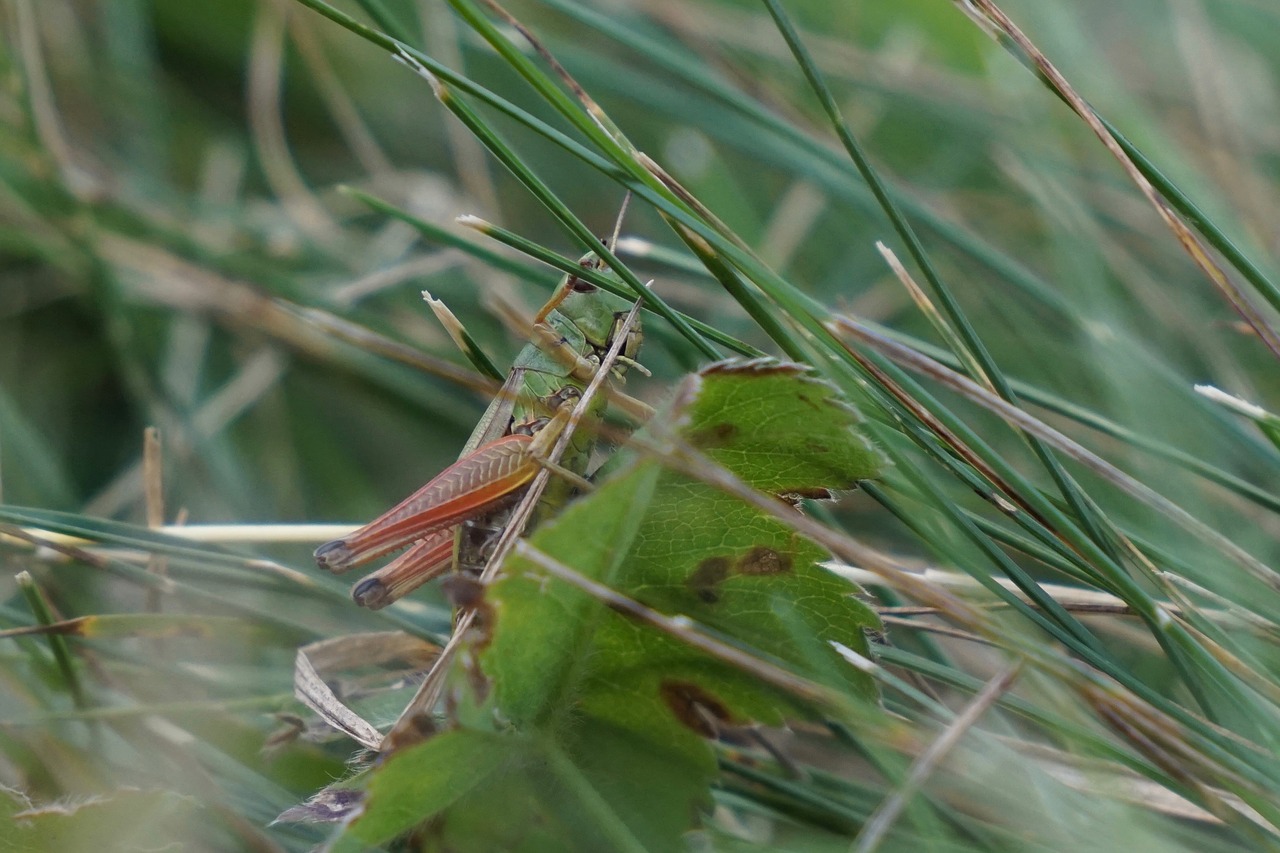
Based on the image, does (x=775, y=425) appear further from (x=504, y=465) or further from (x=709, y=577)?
(x=504, y=465)

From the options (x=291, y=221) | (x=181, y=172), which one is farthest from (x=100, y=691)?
(x=181, y=172)

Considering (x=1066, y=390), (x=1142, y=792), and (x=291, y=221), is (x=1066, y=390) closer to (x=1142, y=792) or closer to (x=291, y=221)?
(x=1142, y=792)

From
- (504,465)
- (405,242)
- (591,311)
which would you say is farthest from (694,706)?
(405,242)

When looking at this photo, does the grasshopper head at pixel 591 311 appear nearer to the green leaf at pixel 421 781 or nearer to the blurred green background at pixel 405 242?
the blurred green background at pixel 405 242

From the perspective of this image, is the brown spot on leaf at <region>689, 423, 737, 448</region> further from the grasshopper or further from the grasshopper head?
the grasshopper head

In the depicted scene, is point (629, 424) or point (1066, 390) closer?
point (629, 424)

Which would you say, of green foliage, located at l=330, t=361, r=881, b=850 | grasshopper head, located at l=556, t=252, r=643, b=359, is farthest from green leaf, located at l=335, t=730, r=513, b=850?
grasshopper head, located at l=556, t=252, r=643, b=359

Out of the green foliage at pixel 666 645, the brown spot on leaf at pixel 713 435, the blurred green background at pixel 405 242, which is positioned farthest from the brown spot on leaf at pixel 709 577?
the blurred green background at pixel 405 242
